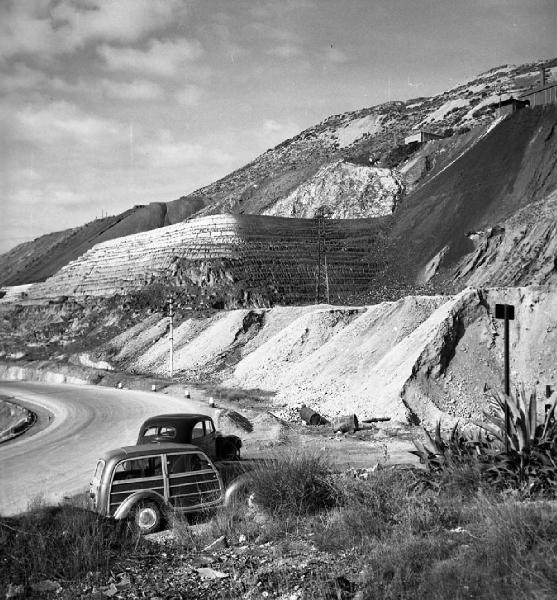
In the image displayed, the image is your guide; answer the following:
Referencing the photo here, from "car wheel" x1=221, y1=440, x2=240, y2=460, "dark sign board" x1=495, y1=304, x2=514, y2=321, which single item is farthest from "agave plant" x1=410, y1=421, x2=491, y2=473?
"car wheel" x1=221, y1=440, x2=240, y2=460

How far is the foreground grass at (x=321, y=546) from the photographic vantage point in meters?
5.71

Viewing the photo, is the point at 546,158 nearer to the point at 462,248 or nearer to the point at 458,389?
the point at 462,248

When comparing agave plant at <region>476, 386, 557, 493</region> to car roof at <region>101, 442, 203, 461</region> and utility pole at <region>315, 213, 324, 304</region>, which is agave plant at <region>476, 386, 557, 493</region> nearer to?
car roof at <region>101, 442, 203, 461</region>

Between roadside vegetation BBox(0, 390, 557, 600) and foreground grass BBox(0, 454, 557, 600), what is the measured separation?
0.6 inches

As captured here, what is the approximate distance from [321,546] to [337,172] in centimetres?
7656

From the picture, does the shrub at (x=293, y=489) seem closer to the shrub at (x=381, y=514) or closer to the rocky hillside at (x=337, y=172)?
the shrub at (x=381, y=514)

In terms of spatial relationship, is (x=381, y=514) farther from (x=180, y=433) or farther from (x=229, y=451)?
(x=229, y=451)

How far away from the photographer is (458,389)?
2012 cm

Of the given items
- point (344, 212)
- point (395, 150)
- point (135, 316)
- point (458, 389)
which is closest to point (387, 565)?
point (458, 389)

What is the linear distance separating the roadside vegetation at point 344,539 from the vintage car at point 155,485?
0.35 meters

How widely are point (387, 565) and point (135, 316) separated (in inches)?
2165

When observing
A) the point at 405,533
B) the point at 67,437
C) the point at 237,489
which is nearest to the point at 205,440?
the point at 237,489

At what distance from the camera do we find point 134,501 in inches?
358

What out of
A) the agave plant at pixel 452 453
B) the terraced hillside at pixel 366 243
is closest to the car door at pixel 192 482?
the agave plant at pixel 452 453
